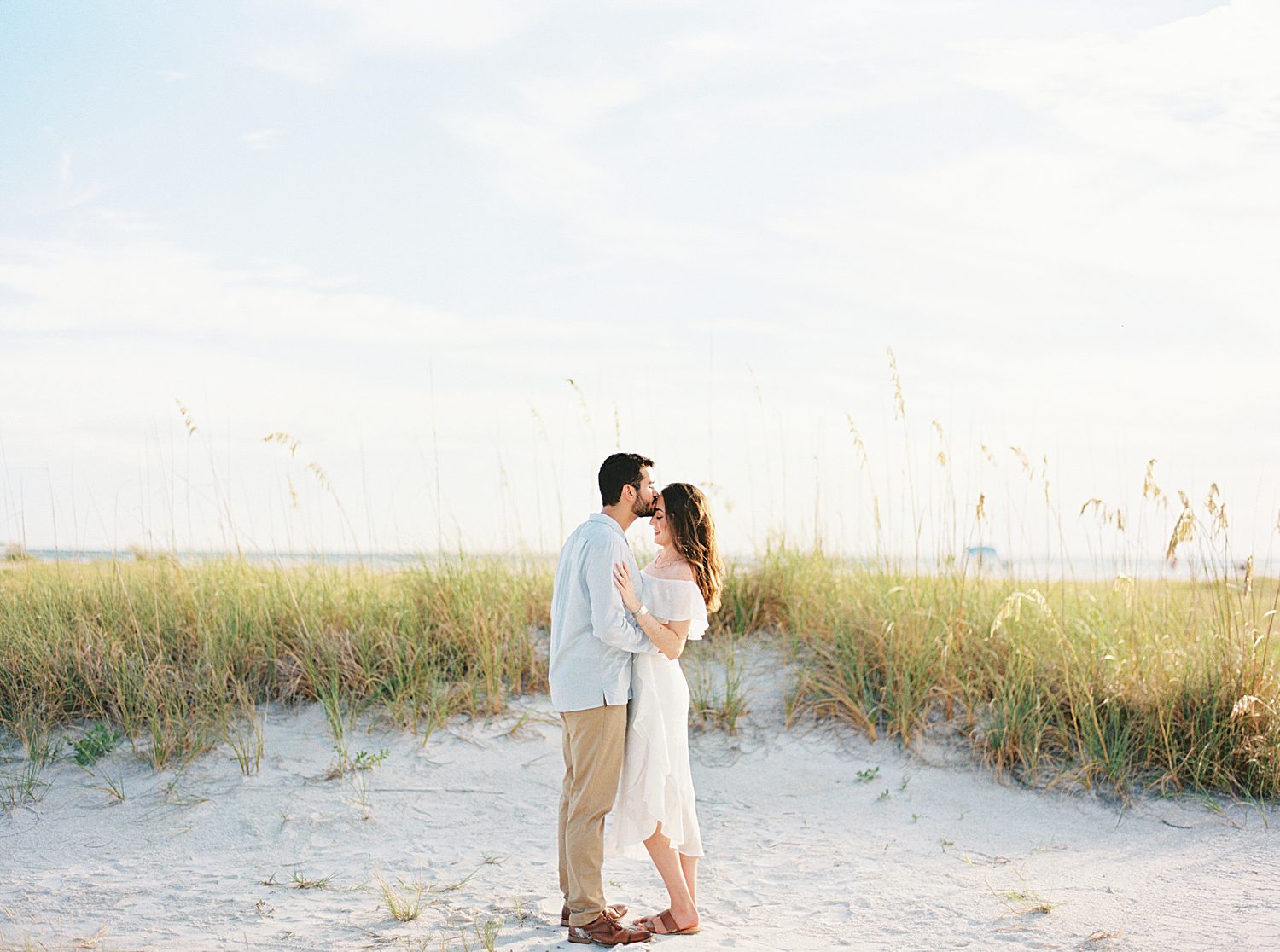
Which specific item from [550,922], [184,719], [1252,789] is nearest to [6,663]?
[184,719]

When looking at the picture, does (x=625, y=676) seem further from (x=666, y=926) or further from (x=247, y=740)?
(x=247, y=740)

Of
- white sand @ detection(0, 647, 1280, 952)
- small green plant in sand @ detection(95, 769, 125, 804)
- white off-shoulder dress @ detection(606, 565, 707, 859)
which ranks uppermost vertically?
white off-shoulder dress @ detection(606, 565, 707, 859)

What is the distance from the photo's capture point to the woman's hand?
4.39m

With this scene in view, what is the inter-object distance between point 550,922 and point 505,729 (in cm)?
255

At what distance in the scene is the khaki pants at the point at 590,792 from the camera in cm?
454

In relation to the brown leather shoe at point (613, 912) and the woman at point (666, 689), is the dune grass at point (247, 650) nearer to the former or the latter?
the brown leather shoe at point (613, 912)

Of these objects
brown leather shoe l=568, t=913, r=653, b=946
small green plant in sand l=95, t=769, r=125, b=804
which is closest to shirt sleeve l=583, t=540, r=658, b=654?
brown leather shoe l=568, t=913, r=653, b=946

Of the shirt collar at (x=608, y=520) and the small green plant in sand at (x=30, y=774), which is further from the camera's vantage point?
the small green plant in sand at (x=30, y=774)

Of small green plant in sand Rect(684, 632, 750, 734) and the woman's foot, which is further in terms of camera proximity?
small green plant in sand Rect(684, 632, 750, 734)

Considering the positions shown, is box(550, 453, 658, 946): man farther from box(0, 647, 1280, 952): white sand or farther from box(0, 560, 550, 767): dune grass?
box(0, 560, 550, 767): dune grass

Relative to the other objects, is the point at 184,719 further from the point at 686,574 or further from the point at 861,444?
the point at 861,444

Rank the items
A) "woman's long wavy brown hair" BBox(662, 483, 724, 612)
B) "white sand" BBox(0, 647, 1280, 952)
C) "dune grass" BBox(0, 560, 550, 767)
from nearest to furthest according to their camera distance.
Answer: "woman's long wavy brown hair" BBox(662, 483, 724, 612), "white sand" BBox(0, 647, 1280, 952), "dune grass" BBox(0, 560, 550, 767)

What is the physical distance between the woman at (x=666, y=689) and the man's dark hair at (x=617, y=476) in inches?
6.6

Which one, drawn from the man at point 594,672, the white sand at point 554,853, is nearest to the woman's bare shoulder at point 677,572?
the man at point 594,672
